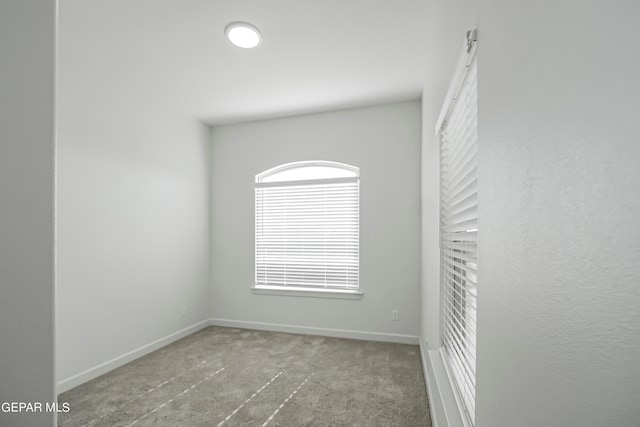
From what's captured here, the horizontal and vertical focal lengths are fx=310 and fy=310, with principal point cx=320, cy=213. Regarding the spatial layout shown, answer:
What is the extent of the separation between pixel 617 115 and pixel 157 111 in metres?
3.93

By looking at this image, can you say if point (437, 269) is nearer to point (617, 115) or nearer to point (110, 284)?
point (617, 115)

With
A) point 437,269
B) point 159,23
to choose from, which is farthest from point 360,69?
point 437,269

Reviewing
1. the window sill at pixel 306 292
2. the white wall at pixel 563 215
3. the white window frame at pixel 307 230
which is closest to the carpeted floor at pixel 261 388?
the window sill at pixel 306 292

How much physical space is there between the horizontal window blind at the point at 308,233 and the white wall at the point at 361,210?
0.14m

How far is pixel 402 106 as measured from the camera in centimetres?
364

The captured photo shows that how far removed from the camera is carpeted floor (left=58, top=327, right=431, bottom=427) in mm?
2131

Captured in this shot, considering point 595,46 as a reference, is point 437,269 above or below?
below

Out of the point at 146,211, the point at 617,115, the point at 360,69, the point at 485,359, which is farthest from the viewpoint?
the point at 146,211

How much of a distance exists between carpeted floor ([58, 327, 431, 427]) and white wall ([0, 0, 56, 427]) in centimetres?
174

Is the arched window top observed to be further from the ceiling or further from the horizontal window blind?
the ceiling

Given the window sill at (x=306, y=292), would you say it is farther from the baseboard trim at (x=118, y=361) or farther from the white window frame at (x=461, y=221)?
the white window frame at (x=461, y=221)

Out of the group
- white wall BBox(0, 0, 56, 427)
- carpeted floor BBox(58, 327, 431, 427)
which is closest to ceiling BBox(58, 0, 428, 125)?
white wall BBox(0, 0, 56, 427)

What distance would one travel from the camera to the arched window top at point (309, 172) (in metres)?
3.90

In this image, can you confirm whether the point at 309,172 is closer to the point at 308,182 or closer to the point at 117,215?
the point at 308,182
